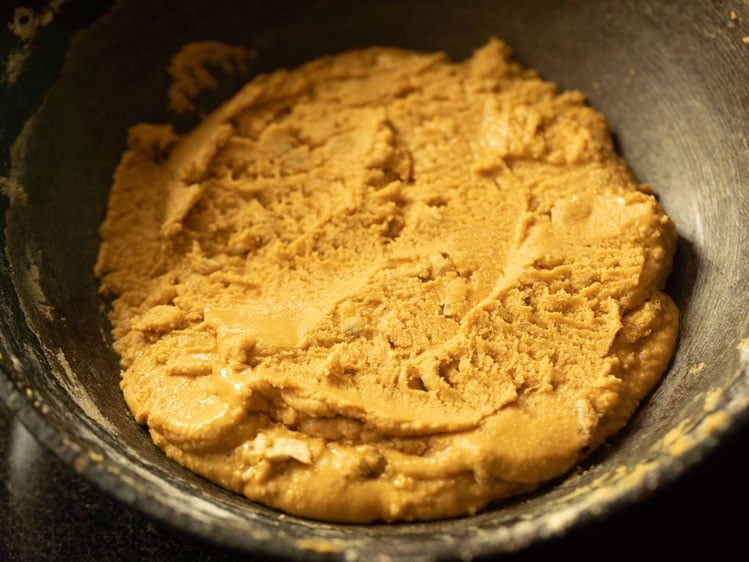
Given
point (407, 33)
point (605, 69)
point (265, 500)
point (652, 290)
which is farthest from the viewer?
point (407, 33)

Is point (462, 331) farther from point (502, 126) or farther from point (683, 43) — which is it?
point (683, 43)

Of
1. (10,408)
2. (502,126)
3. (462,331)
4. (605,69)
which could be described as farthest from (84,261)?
(605,69)

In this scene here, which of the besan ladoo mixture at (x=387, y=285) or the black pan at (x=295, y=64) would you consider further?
the besan ladoo mixture at (x=387, y=285)

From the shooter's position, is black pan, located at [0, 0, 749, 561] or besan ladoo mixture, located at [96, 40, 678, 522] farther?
besan ladoo mixture, located at [96, 40, 678, 522]

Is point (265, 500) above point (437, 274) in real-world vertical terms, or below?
below
